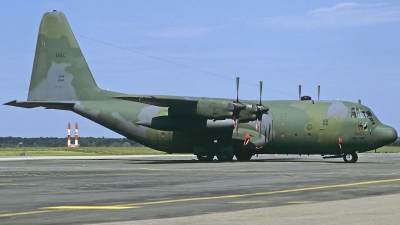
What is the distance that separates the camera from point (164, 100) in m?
Answer: 47.8

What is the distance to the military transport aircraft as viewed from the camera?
50.0 metres

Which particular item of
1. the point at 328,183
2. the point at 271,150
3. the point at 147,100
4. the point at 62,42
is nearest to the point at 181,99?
the point at 147,100

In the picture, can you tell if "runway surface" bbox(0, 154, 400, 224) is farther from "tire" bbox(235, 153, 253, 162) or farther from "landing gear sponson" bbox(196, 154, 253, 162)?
"tire" bbox(235, 153, 253, 162)

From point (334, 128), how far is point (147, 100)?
565 inches

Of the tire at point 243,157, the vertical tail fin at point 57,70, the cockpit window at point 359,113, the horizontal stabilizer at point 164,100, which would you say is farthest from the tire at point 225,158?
the vertical tail fin at point 57,70

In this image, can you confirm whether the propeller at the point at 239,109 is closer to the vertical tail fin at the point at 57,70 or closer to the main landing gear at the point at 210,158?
the main landing gear at the point at 210,158

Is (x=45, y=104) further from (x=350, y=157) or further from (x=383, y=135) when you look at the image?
(x=383, y=135)

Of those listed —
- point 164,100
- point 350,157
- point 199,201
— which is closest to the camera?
point 199,201

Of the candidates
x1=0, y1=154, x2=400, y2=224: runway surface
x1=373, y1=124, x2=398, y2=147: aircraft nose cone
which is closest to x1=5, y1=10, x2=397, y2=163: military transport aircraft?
x1=373, y1=124, x2=398, y2=147: aircraft nose cone

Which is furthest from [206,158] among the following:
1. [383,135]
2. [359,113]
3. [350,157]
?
[383,135]

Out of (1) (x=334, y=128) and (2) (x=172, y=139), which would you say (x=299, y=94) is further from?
(2) (x=172, y=139)

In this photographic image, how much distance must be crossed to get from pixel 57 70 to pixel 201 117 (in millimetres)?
13323

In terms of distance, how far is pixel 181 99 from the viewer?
4819cm

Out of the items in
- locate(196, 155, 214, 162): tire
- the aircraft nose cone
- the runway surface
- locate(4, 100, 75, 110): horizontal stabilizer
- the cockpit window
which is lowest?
the runway surface
